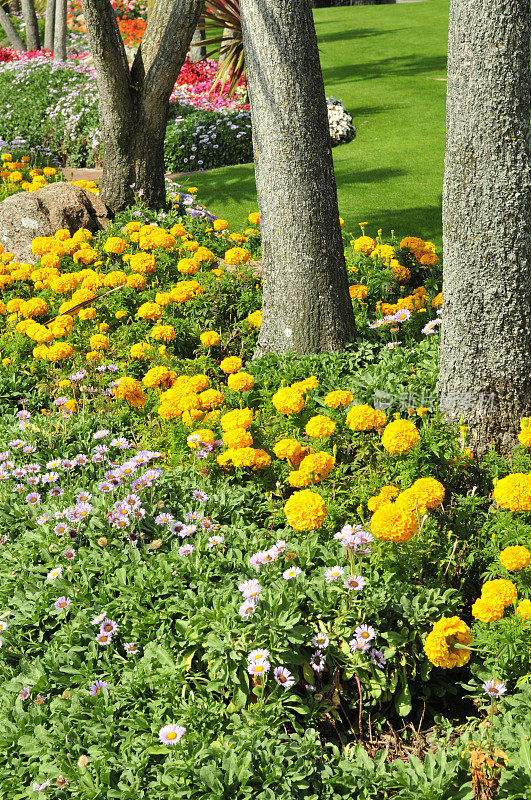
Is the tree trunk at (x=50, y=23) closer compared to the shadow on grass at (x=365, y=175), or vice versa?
the shadow on grass at (x=365, y=175)

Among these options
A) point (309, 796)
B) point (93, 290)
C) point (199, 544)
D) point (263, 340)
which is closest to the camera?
point (309, 796)

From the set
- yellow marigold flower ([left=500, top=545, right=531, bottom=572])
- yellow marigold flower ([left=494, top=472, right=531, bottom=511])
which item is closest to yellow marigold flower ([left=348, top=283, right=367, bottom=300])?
yellow marigold flower ([left=494, top=472, right=531, bottom=511])

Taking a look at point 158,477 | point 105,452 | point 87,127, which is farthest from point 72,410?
point 87,127

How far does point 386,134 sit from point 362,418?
9.87 metres

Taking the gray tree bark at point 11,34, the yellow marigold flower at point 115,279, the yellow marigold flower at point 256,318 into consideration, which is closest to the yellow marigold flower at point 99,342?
the yellow marigold flower at point 115,279

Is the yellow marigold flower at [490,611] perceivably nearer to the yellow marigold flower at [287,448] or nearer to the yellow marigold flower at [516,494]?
the yellow marigold flower at [516,494]

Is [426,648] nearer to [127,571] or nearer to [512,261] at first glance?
[127,571]

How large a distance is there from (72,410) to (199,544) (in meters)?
1.68

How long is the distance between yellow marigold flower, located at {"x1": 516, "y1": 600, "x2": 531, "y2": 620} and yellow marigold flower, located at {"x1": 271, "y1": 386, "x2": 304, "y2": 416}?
4.94ft

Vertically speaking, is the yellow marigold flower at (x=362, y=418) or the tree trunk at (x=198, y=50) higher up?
the tree trunk at (x=198, y=50)

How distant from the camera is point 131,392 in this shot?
13.9 ft

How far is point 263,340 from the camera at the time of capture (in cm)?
496

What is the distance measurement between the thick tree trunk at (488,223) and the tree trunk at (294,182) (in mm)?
1043

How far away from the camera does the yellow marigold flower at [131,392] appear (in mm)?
4141
